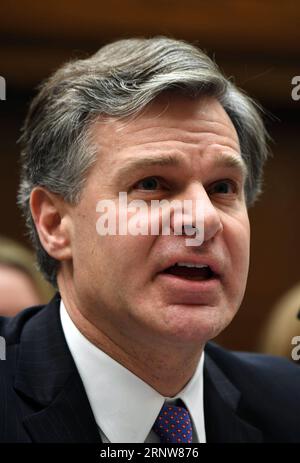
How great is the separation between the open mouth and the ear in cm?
27

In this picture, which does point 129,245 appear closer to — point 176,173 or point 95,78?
point 176,173

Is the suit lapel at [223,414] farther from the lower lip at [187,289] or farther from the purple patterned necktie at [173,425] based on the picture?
the lower lip at [187,289]

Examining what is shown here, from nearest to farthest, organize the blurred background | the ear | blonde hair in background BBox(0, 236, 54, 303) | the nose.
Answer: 1. the nose
2. the ear
3. blonde hair in background BBox(0, 236, 54, 303)
4. the blurred background

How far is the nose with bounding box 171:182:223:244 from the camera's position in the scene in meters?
1.41

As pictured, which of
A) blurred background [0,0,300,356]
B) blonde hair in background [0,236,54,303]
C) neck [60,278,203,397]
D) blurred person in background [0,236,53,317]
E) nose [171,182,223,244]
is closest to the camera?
nose [171,182,223,244]

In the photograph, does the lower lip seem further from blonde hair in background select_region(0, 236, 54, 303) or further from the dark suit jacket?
blonde hair in background select_region(0, 236, 54, 303)

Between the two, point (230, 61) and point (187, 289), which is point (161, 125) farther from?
point (230, 61)

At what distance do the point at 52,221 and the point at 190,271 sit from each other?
366 millimetres

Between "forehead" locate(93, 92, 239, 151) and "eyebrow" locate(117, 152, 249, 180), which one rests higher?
"forehead" locate(93, 92, 239, 151)

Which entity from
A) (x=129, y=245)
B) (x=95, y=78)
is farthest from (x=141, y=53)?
(x=129, y=245)

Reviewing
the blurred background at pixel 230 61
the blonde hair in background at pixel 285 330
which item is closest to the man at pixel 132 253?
the blonde hair in background at pixel 285 330

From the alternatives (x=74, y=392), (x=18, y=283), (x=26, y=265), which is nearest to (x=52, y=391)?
(x=74, y=392)

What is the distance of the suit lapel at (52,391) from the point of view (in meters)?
1.42

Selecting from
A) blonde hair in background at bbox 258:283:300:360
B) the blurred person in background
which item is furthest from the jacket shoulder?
blonde hair in background at bbox 258:283:300:360
